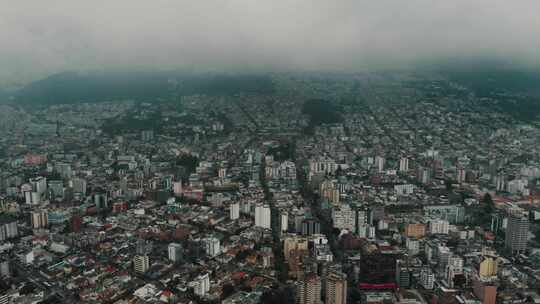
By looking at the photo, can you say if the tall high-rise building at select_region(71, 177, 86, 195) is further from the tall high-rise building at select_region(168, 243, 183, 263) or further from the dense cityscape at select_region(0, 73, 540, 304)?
the tall high-rise building at select_region(168, 243, 183, 263)

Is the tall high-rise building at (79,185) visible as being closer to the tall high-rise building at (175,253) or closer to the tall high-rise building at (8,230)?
the tall high-rise building at (8,230)

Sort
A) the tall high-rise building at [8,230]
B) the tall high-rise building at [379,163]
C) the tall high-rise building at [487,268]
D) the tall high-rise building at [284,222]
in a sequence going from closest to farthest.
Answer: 1. the tall high-rise building at [487,268]
2. the tall high-rise building at [8,230]
3. the tall high-rise building at [284,222]
4. the tall high-rise building at [379,163]

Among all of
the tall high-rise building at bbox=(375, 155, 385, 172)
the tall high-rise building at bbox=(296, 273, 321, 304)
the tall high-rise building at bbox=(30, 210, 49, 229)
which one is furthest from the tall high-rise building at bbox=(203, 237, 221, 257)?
the tall high-rise building at bbox=(375, 155, 385, 172)

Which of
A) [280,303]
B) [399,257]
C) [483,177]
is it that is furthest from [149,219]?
[483,177]

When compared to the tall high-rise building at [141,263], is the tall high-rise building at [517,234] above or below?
above

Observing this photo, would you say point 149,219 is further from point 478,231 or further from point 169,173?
point 478,231

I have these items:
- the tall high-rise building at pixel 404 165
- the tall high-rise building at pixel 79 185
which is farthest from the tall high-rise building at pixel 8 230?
the tall high-rise building at pixel 404 165

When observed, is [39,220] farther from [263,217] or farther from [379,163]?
[379,163]

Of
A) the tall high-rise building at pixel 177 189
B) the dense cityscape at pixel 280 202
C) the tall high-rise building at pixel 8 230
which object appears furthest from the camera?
the tall high-rise building at pixel 177 189
